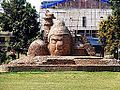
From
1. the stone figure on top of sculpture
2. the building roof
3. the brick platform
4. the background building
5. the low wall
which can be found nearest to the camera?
the low wall

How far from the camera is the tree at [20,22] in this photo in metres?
61.4

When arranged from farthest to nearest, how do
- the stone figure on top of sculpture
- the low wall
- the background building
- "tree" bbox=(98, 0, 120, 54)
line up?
the background building, "tree" bbox=(98, 0, 120, 54), the stone figure on top of sculpture, the low wall

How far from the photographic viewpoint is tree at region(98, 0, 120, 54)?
49.6 meters

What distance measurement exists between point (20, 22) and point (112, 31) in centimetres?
1323

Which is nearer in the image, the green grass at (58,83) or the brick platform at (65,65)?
the green grass at (58,83)

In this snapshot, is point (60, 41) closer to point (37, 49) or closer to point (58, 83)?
point (37, 49)

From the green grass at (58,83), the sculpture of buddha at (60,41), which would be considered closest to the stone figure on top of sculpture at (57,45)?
the sculpture of buddha at (60,41)

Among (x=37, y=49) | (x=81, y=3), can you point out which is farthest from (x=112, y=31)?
(x=81, y=3)

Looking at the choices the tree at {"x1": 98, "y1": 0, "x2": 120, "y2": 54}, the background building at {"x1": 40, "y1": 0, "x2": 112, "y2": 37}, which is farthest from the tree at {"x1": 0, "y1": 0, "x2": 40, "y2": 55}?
the background building at {"x1": 40, "y1": 0, "x2": 112, "y2": 37}

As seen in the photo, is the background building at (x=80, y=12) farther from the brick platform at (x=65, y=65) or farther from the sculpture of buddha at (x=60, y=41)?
the brick platform at (x=65, y=65)

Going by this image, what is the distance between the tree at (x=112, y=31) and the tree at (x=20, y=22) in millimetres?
9141

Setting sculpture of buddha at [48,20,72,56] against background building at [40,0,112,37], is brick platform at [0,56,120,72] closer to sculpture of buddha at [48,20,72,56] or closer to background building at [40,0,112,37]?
sculpture of buddha at [48,20,72,56]

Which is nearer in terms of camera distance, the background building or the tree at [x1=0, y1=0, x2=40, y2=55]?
the tree at [x1=0, y1=0, x2=40, y2=55]

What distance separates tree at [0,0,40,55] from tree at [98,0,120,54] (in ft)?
30.0
